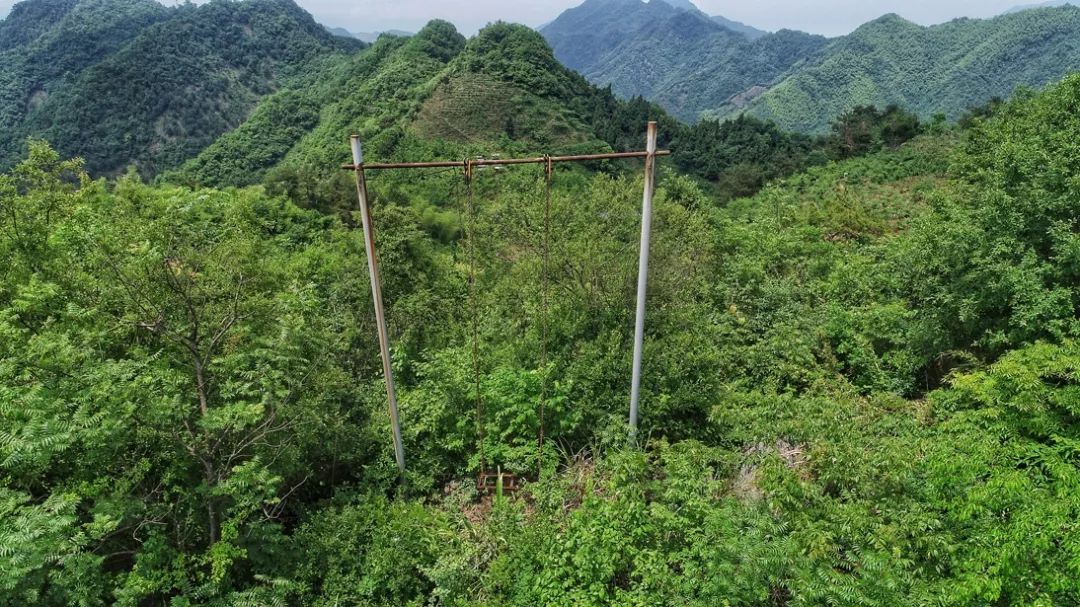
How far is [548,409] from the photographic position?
8.78 metres

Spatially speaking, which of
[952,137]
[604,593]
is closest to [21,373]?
[604,593]

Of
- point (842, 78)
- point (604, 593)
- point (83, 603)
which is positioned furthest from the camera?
point (842, 78)

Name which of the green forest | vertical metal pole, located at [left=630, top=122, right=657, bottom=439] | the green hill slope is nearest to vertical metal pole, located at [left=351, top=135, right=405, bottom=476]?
the green forest

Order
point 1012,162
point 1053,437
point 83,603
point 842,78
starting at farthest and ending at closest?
point 842,78
point 1012,162
point 1053,437
point 83,603

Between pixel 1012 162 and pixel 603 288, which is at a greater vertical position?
pixel 1012 162

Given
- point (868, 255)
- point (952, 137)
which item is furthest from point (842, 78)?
point (868, 255)

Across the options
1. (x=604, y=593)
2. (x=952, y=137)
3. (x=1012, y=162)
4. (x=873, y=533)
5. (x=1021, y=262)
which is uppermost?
(x=952, y=137)

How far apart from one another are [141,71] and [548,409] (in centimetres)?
10868

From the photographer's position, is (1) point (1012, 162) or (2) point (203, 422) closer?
(2) point (203, 422)

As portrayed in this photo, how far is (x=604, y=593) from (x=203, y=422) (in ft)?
15.7

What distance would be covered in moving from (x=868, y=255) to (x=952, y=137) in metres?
29.5

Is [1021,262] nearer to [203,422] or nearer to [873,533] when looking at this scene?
[873,533]

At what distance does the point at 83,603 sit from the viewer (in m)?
5.17

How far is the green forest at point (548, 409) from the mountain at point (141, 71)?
8442 cm
